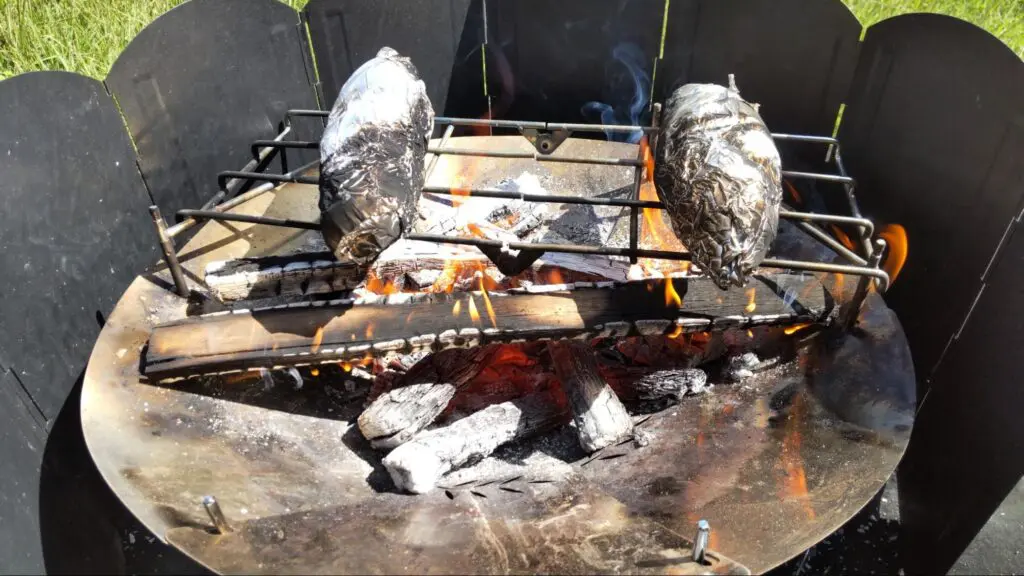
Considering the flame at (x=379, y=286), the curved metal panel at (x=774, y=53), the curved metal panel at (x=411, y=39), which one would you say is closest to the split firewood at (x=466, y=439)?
the flame at (x=379, y=286)

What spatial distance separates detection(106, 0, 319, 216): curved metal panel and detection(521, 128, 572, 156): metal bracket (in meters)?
1.51

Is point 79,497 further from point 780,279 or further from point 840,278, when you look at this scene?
point 840,278

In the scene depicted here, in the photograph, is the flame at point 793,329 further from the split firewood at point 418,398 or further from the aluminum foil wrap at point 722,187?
the split firewood at point 418,398

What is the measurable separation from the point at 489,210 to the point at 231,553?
2.17 meters

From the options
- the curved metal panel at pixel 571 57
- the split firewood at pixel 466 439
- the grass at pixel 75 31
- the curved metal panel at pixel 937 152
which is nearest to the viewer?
the split firewood at pixel 466 439

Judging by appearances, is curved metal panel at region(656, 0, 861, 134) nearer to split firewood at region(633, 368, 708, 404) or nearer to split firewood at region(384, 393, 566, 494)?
split firewood at region(633, 368, 708, 404)

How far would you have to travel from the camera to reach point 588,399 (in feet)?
8.25

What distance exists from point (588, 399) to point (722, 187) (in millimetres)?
908

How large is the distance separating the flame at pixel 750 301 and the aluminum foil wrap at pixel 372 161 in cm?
133

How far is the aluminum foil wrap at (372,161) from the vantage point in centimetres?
219

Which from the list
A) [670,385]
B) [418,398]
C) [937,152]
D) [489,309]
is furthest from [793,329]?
[418,398]

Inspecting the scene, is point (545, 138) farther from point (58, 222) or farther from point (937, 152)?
point (58, 222)

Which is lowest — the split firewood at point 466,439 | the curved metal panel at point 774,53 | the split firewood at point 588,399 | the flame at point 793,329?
the split firewood at point 466,439

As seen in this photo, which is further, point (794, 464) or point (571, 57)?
point (571, 57)
